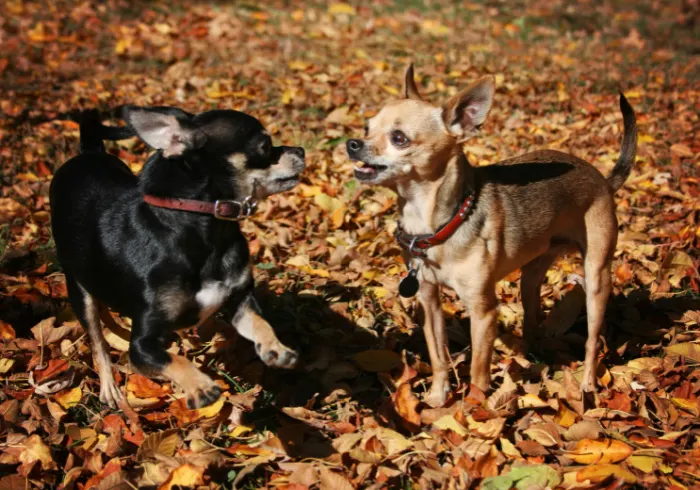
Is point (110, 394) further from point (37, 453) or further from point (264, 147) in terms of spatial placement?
point (264, 147)

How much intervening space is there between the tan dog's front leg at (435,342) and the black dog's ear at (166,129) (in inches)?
61.9

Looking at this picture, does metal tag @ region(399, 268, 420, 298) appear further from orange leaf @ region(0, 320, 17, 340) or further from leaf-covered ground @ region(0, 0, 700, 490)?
orange leaf @ region(0, 320, 17, 340)

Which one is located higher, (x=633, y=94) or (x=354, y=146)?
(x=354, y=146)

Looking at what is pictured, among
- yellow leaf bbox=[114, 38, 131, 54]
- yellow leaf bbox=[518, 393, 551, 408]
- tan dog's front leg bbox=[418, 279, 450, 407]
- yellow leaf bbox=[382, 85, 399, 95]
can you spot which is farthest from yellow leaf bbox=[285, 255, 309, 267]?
yellow leaf bbox=[114, 38, 131, 54]

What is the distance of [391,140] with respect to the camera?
3881 mm

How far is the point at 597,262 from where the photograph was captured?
4199 mm

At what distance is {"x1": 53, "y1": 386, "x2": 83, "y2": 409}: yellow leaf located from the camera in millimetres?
3910

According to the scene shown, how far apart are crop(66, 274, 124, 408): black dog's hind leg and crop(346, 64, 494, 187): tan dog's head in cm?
182

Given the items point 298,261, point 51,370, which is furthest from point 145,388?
point 298,261

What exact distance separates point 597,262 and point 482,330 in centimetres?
96

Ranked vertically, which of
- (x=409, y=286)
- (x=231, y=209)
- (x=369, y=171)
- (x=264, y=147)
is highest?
(x=264, y=147)

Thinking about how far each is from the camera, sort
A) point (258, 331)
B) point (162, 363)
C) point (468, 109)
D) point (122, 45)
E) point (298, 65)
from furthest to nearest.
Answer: point (122, 45)
point (298, 65)
point (468, 109)
point (258, 331)
point (162, 363)

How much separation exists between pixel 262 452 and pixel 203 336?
1284mm

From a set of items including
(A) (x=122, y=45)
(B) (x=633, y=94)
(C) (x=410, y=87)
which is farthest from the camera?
(A) (x=122, y=45)
